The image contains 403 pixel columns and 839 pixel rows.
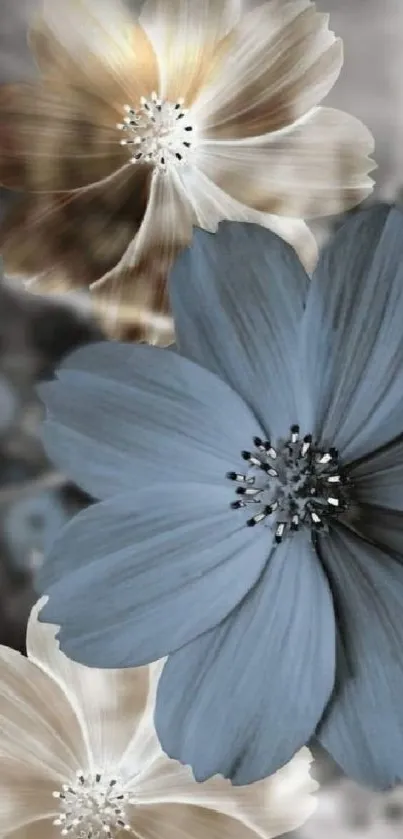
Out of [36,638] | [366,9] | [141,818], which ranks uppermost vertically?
[366,9]

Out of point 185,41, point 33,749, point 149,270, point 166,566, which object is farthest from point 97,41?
point 33,749

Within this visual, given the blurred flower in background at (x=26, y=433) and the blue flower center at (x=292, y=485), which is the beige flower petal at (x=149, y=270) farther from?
the blue flower center at (x=292, y=485)

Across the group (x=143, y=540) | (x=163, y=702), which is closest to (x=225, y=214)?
(x=143, y=540)

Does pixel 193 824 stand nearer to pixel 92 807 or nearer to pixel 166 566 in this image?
pixel 92 807

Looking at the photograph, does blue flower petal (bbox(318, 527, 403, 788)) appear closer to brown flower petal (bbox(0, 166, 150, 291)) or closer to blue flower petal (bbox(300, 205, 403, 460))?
blue flower petal (bbox(300, 205, 403, 460))

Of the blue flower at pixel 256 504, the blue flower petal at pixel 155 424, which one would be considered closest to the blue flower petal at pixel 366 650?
the blue flower at pixel 256 504

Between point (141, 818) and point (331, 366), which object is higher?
point (331, 366)

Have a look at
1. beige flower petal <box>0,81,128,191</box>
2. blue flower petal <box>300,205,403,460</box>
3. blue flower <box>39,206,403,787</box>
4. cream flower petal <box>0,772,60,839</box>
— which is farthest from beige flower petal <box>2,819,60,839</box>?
beige flower petal <box>0,81,128,191</box>

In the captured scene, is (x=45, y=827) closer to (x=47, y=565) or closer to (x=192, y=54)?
(x=47, y=565)
